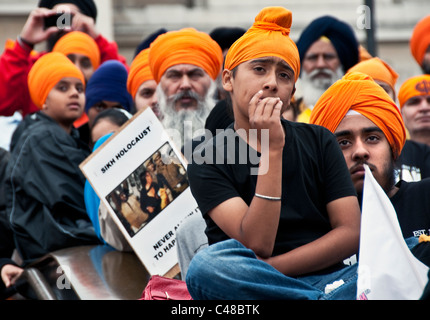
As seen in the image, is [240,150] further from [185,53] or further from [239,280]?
[185,53]

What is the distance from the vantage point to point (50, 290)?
552 centimetres

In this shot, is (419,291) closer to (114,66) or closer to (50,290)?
(50,290)

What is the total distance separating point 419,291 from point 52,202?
3402 mm

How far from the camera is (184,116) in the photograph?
21.6 feet

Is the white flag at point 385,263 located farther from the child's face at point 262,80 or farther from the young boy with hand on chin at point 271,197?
the child's face at point 262,80

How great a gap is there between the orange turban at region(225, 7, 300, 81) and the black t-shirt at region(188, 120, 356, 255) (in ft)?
1.11

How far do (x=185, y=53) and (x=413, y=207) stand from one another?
2936mm

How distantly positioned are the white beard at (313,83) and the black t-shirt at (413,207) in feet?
9.49

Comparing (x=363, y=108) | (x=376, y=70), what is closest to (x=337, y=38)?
(x=376, y=70)

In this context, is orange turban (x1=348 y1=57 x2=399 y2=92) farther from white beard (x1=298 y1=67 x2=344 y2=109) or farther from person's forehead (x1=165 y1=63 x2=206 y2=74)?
person's forehead (x1=165 y1=63 x2=206 y2=74)

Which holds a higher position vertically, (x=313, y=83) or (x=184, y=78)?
(x=184, y=78)

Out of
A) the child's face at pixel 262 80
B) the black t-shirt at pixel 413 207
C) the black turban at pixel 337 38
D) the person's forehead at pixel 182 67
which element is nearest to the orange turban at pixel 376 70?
the black turban at pixel 337 38

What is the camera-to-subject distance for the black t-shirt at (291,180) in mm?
3969

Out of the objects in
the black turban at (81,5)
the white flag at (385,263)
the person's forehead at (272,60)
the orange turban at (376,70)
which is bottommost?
the white flag at (385,263)
